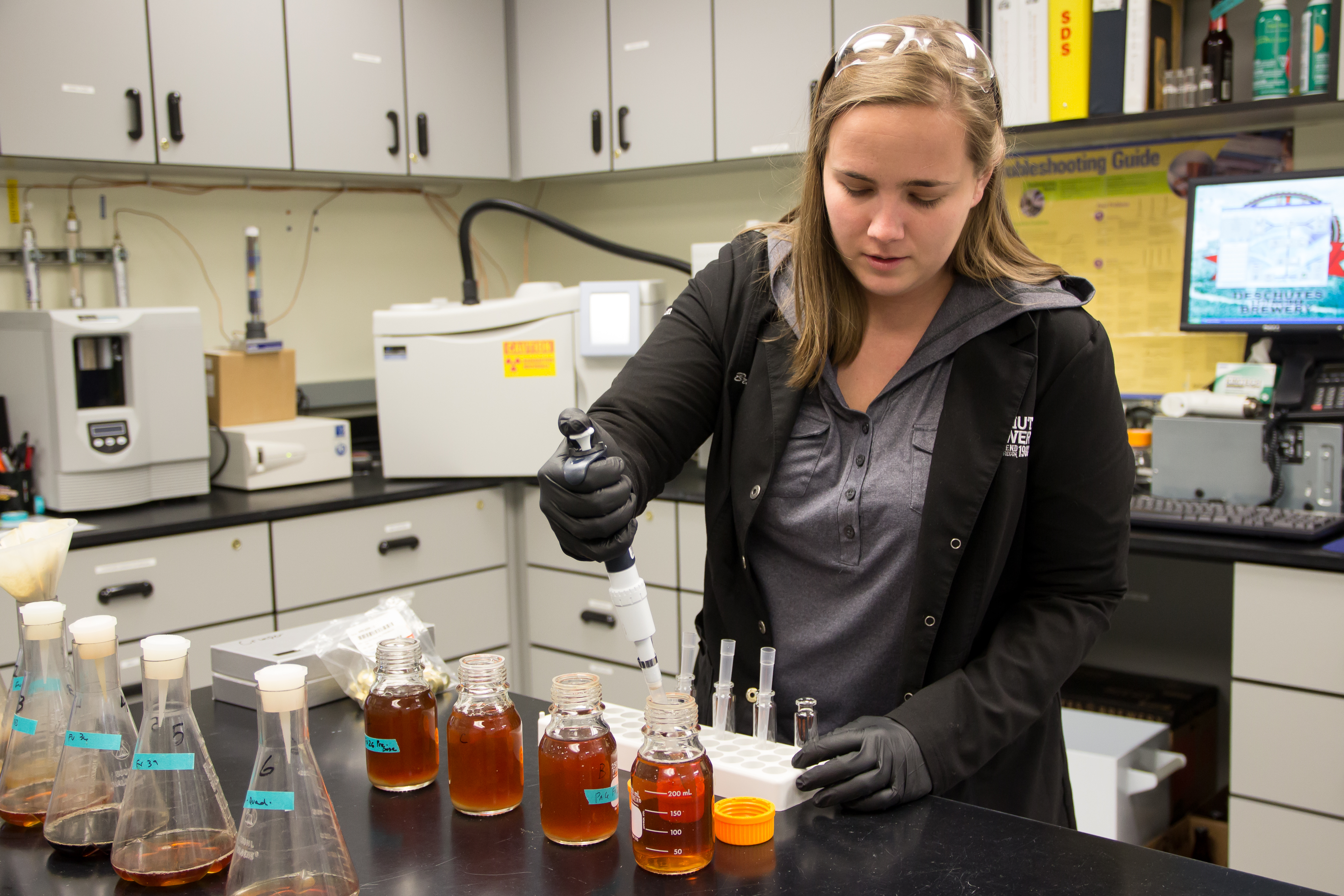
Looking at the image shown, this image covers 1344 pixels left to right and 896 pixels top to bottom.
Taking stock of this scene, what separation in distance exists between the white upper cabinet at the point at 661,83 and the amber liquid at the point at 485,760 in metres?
2.39

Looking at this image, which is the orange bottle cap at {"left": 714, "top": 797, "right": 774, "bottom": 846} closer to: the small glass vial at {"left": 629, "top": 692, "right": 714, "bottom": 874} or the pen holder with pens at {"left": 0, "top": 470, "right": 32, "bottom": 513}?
the small glass vial at {"left": 629, "top": 692, "right": 714, "bottom": 874}

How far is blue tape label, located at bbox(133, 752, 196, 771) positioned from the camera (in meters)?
0.87

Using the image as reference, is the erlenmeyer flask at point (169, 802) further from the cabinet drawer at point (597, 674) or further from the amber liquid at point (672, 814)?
the cabinet drawer at point (597, 674)

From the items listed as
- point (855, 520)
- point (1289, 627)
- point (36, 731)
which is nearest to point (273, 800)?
point (36, 731)

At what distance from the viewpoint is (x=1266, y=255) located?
233 cm

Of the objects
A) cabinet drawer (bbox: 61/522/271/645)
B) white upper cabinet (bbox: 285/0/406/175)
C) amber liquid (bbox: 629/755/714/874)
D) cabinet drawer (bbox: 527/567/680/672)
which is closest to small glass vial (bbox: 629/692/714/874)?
amber liquid (bbox: 629/755/714/874)

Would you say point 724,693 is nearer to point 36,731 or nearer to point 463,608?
point 36,731

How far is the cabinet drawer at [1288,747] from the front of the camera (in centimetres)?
198

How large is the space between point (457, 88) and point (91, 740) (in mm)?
2780

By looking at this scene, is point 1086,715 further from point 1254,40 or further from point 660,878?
point 660,878

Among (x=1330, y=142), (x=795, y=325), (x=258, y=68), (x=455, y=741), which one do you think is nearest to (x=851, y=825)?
(x=455, y=741)

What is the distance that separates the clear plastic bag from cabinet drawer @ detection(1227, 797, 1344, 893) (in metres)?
1.53

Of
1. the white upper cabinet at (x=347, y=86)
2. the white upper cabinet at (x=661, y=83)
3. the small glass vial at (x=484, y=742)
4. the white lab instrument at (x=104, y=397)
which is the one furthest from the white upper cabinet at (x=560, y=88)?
the small glass vial at (x=484, y=742)

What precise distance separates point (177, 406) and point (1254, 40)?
2554mm
